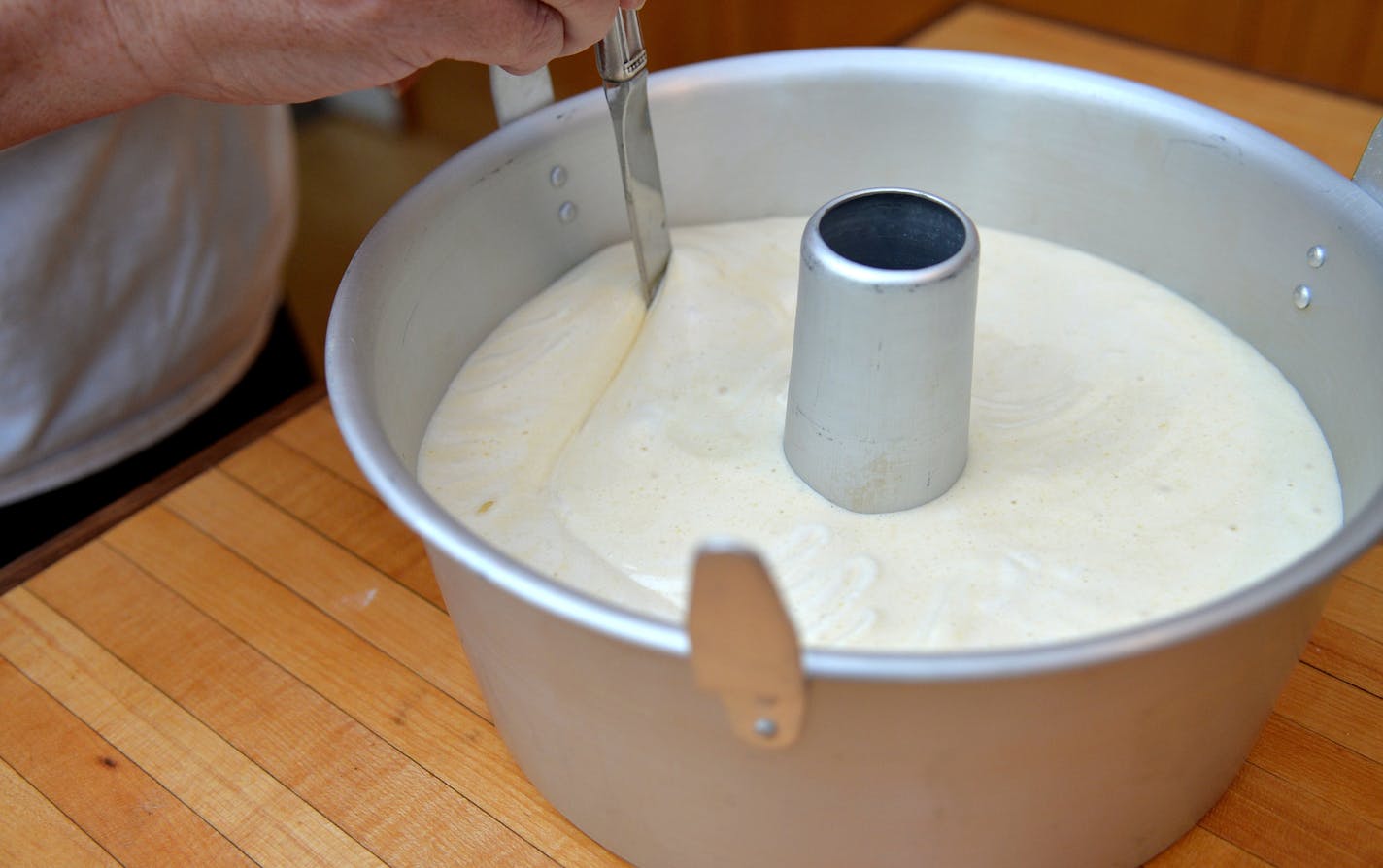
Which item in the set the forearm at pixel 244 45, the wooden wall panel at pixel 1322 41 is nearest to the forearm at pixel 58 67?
the forearm at pixel 244 45

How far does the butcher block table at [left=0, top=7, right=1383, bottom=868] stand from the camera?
0.76 m

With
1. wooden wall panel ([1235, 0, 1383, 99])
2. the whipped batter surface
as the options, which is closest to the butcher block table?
the whipped batter surface

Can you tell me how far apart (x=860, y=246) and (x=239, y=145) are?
612 millimetres

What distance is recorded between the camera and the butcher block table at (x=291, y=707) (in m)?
0.76

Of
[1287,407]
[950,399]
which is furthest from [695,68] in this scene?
[1287,407]

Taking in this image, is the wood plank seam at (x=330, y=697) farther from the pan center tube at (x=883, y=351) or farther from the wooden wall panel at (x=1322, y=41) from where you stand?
the wooden wall panel at (x=1322, y=41)

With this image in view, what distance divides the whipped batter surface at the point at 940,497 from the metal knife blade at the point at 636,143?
0.03 metres

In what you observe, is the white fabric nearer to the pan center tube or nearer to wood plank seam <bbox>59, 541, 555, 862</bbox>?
wood plank seam <bbox>59, 541, 555, 862</bbox>

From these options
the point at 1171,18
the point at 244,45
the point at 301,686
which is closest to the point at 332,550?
the point at 301,686

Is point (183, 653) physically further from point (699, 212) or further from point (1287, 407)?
point (1287, 407)

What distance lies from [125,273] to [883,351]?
656 millimetres

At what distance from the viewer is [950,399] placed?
0.80 meters

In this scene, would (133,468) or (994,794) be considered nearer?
(994,794)

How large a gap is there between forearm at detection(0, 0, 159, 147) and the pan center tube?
1.57ft
